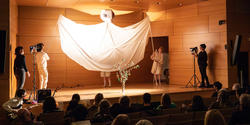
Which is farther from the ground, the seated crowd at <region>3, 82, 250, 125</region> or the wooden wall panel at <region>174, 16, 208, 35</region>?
the wooden wall panel at <region>174, 16, 208, 35</region>

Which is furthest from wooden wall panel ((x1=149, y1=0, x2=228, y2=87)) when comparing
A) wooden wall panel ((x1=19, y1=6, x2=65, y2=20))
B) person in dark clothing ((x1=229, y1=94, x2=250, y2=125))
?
person in dark clothing ((x1=229, y1=94, x2=250, y2=125))

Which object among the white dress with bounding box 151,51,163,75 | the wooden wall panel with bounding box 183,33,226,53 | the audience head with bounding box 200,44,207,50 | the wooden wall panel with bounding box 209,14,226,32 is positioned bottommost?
the white dress with bounding box 151,51,163,75

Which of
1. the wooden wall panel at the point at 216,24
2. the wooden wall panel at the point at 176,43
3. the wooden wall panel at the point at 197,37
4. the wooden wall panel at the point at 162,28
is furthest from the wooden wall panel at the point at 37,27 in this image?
the wooden wall panel at the point at 216,24

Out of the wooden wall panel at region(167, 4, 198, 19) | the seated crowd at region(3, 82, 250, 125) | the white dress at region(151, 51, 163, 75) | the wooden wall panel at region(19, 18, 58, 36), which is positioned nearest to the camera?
the seated crowd at region(3, 82, 250, 125)

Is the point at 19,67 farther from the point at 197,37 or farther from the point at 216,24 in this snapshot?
the point at 216,24

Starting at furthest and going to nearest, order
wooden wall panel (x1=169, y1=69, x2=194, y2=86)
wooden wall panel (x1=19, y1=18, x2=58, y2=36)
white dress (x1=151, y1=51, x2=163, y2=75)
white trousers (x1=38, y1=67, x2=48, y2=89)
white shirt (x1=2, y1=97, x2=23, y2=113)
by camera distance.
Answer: wooden wall panel (x1=169, y1=69, x2=194, y2=86) → wooden wall panel (x1=19, y1=18, x2=58, y2=36) → white dress (x1=151, y1=51, x2=163, y2=75) → white trousers (x1=38, y1=67, x2=48, y2=89) → white shirt (x1=2, y1=97, x2=23, y2=113)

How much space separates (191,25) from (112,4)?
3391 mm

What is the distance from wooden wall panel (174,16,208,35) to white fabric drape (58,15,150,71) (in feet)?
8.38

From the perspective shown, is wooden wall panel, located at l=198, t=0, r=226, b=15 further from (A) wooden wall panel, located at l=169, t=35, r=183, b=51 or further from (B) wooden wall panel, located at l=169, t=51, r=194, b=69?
(B) wooden wall panel, located at l=169, t=51, r=194, b=69

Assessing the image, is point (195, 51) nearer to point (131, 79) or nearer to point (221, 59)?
point (221, 59)

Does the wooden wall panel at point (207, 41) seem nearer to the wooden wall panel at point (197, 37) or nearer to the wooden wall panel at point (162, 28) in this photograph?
the wooden wall panel at point (197, 37)

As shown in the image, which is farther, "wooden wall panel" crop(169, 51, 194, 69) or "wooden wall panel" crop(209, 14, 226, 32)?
"wooden wall panel" crop(169, 51, 194, 69)

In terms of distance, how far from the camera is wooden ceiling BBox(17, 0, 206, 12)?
33.3 feet

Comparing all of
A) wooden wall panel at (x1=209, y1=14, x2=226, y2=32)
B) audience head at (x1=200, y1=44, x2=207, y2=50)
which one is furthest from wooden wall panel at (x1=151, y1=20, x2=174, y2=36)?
audience head at (x1=200, y1=44, x2=207, y2=50)
